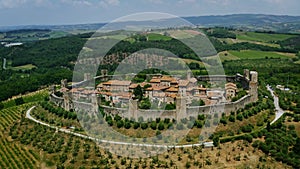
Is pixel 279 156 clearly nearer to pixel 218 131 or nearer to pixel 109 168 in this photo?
pixel 218 131

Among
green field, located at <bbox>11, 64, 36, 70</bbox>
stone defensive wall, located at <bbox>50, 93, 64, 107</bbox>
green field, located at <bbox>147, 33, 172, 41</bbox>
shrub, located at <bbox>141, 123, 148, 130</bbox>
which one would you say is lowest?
green field, located at <bbox>11, 64, 36, 70</bbox>

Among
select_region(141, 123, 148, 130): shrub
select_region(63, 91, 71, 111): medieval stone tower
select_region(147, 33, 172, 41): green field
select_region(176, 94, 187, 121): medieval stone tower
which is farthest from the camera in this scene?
select_region(147, 33, 172, 41): green field

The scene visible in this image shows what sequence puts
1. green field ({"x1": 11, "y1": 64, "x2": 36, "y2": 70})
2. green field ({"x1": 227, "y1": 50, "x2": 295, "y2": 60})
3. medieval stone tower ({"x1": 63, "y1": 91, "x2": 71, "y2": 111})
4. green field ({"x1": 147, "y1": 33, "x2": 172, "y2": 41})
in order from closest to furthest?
medieval stone tower ({"x1": 63, "y1": 91, "x2": 71, "y2": 111}) < green field ({"x1": 227, "y1": 50, "x2": 295, "y2": 60}) < green field ({"x1": 11, "y1": 64, "x2": 36, "y2": 70}) < green field ({"x1": 147, "y1": 33, "x2": 172, "y2": 41})

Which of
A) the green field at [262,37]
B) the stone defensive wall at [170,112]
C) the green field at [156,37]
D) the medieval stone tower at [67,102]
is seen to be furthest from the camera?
the green field at [262,37]

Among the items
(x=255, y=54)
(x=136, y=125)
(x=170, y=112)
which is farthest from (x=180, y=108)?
(x=255, y=54)

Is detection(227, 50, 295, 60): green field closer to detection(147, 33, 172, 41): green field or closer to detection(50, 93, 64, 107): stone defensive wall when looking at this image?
detection(147, 33, 172, 41): green field

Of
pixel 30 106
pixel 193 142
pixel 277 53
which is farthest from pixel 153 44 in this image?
pixel 193 142

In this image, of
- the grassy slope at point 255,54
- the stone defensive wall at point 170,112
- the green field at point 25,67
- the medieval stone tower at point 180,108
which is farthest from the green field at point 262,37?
the medieval stone tower at point 180,108

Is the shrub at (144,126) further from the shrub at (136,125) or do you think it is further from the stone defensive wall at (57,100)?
the stone defensive wall at (57,100)

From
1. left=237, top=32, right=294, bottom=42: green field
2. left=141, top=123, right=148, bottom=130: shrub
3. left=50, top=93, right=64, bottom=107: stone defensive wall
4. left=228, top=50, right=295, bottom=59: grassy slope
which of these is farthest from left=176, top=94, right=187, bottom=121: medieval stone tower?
left=237, top=32, right=294, bottom=42: green field

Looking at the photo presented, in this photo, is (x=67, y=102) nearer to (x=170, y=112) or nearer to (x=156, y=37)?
(x=170, y=112)

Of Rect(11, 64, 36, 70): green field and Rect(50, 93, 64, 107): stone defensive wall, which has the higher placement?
Rect(50, 93, 64, 107): stone defensive wall

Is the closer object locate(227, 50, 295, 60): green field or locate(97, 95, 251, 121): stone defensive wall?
locate(97, 95, 251, 121): stone defensive wall
